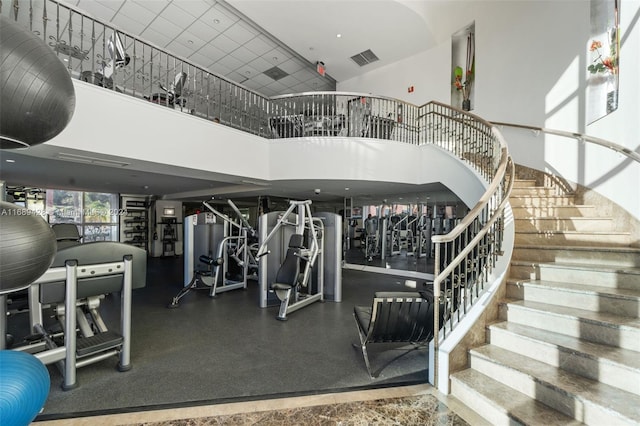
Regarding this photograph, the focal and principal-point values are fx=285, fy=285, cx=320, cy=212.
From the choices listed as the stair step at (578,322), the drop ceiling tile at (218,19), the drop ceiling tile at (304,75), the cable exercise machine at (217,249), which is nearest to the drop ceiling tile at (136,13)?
the drop ceiling tile at (218,19)

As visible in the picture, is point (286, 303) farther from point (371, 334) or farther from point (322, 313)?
point (371, 334)

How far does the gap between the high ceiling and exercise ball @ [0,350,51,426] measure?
13.1ft

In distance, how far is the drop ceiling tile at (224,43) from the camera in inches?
311

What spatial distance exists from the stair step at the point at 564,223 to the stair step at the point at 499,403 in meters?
2.28

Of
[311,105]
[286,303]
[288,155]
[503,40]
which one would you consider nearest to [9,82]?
[286,303]

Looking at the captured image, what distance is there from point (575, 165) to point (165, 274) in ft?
29.6

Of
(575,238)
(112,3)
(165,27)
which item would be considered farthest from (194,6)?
(575,238)

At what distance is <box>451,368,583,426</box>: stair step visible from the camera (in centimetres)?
183

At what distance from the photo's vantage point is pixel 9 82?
1.07 meters

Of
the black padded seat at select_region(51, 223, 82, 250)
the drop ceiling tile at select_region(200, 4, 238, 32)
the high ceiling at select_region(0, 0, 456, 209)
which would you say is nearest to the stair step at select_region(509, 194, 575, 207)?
the high ceiling at select_region(0, 0, 456, 209)

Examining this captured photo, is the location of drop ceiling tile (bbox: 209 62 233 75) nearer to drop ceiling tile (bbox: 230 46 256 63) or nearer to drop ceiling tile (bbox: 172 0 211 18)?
drop ceiling tile (bbox: 230 46 256 63)

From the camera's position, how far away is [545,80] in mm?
5508

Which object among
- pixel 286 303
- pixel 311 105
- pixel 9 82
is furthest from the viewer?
pixel 311 105

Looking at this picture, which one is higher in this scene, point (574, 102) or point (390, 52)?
point (390, 52)
